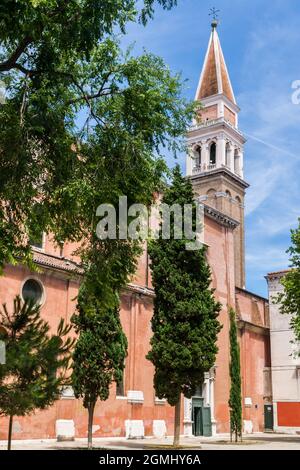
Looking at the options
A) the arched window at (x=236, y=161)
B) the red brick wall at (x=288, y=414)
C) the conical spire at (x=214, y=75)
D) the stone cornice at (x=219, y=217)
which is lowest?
the red brick wall at (x=288, y=414)

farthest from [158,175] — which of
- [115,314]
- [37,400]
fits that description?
[115,314]

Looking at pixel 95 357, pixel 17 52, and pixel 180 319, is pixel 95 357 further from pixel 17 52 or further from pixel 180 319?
pixel 17 52

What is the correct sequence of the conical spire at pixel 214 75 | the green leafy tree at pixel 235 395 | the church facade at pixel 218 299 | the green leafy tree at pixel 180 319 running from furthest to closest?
the conical spire at pixel 214 75 < the green leafy tree at pixel 235 395 < the church facade at pixel 218 299 < the green leafy tree at pixel 180 319

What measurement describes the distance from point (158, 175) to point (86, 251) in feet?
7.25

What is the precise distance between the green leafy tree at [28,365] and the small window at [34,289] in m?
13.2

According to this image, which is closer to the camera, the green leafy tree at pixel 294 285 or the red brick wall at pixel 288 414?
the green leafy tree at pixel 294 285

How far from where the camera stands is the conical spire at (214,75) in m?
60.8

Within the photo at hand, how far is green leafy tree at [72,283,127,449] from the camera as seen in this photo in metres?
21.1

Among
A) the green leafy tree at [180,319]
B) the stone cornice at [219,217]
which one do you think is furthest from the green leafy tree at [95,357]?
the stone cornice at [219,217]

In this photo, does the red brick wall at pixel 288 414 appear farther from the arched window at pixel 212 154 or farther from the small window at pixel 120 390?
the arched window at pixel 212 154

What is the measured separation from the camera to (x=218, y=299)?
1543 inches

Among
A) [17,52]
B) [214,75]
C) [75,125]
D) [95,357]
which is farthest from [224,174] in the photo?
[17,52]

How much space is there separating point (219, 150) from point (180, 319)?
123 ft

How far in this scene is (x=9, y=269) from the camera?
24.9 meters
